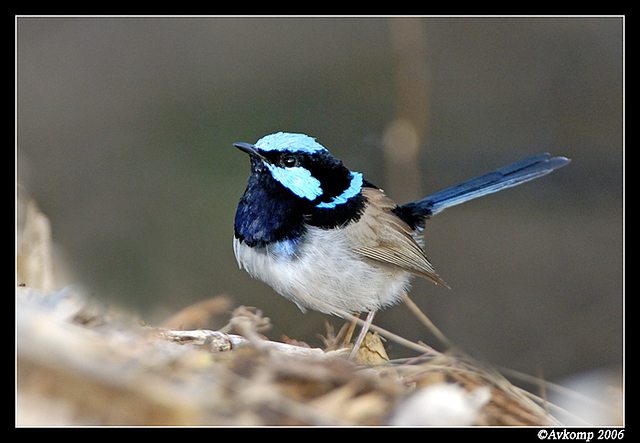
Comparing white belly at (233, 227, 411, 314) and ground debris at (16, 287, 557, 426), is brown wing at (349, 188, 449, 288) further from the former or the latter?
ground debris at (16, 287, 557, 426)

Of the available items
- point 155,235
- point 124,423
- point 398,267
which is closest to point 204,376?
point 124,423

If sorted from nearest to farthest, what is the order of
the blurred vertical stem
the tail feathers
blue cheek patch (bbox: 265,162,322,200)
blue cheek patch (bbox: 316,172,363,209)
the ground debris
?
the ground debris < blue cheek patch (bbox: 265,162,322,200) < blue cheek patch (bbox: 316,172,363,209) < the tail feathers < the blurred vertical stem

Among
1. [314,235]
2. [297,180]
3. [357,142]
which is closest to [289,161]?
[297,180]

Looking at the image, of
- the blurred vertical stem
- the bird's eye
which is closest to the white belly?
the bird's eye

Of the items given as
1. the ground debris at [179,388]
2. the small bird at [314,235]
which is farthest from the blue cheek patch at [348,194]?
the ground debris at [179,388]

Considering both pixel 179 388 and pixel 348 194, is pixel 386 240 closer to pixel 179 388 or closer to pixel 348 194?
pixel 348 194

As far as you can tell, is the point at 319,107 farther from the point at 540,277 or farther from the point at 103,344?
the point at 103,344

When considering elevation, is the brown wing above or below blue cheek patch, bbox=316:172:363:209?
below

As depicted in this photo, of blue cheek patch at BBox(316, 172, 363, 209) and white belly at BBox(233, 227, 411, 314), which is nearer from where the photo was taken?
white belly at BBox(233, 227, 411, 314)
